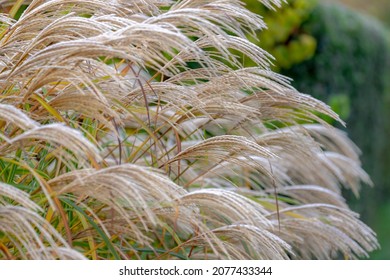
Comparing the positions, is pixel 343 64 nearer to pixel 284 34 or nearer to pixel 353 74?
pixel 353 74

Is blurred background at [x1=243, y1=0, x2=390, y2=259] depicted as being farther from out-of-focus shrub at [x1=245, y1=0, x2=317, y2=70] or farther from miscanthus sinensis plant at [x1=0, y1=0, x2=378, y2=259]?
miscanthus sinensis plant at [x1=0, y1=0, x2=378, y2=259]

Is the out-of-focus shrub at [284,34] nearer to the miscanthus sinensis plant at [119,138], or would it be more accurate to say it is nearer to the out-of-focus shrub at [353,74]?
the out-of-focus shrub at [353,74]

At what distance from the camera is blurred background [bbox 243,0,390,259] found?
5130mm

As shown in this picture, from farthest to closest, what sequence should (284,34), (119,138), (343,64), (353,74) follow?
(353,74), (343,64), (284,34), (119,138)

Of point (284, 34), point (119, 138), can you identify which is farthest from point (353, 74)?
point (119, 138)

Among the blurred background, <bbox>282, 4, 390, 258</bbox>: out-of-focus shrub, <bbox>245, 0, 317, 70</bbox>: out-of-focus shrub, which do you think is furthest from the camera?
<bbox>282, 4, 390, 258</bbox>: out-of-focus shrub

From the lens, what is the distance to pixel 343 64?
6.71 meters

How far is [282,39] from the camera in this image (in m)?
5.20

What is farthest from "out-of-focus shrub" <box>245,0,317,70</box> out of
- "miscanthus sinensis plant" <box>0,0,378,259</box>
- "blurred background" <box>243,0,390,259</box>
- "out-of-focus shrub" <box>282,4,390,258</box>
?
"miscanthus sinensis plant" <box>0,0,378,259</box>

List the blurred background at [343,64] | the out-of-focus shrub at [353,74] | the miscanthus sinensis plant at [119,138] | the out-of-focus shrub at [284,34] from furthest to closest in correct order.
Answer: the out-of-focus shrub at [353,74], the blurred background at [343,64], the out-of-focus shrub at [284,34], the miscanthus sinensis plant at [119,138]

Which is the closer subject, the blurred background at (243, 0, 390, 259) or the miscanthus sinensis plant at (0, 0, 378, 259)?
the miscanthus sinensis plant at (0, 0, 378, 259)

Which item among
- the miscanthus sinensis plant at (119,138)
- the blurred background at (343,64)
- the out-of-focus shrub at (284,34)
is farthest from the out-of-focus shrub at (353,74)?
the miscanthus sinensis plant at (119,138)

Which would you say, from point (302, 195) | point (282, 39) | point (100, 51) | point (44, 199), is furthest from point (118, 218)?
point (282, 39)

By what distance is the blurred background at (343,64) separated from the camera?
16.8 feet
